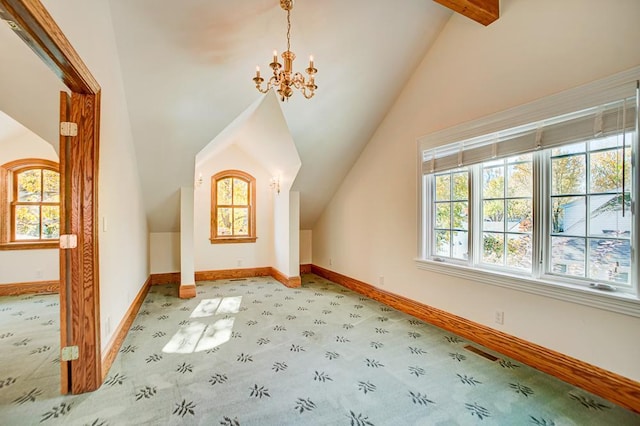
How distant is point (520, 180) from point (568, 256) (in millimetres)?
750

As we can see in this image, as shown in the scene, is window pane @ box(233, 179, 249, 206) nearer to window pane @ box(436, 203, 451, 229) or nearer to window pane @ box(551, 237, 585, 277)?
window pane @ box(436, 203, 451, 229)

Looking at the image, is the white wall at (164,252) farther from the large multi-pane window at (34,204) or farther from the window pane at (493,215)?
the window pane at (493,215)

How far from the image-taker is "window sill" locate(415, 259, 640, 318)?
1982mm

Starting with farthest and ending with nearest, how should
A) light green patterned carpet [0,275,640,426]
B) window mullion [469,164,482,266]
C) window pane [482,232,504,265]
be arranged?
window mullion [469,164,482,266] < window pane [482,232,504,265] < light green patterned carpet [0,275,640,426]

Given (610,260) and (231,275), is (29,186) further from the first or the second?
(610,260)

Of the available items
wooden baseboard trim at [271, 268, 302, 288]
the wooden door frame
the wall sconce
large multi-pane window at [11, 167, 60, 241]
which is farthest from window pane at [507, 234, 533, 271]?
large multi-pane window at [11, 167, 60, 241]

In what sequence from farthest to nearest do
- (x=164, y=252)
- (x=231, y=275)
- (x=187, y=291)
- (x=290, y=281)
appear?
(x=231, y=275) → (x=164, y=252) → (x=290, y=281) → (x=187, y=291)

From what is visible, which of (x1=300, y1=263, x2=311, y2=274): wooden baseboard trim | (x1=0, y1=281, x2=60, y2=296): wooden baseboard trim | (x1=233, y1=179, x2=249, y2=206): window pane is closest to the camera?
(x1=0, y1=281, x2=60, y2=296): wooden baseboard trim

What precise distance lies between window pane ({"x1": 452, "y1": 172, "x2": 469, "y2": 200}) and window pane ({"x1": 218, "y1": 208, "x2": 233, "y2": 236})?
13.9 ft

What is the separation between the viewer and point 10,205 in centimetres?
461

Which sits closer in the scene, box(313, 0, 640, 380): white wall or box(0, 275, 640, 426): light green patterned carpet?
box(0, 275, 640, 426): light green patterned carpet

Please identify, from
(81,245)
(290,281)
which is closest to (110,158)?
(81,245)

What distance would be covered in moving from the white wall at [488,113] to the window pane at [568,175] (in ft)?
1.89

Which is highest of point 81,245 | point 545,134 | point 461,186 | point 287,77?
point 287,77
